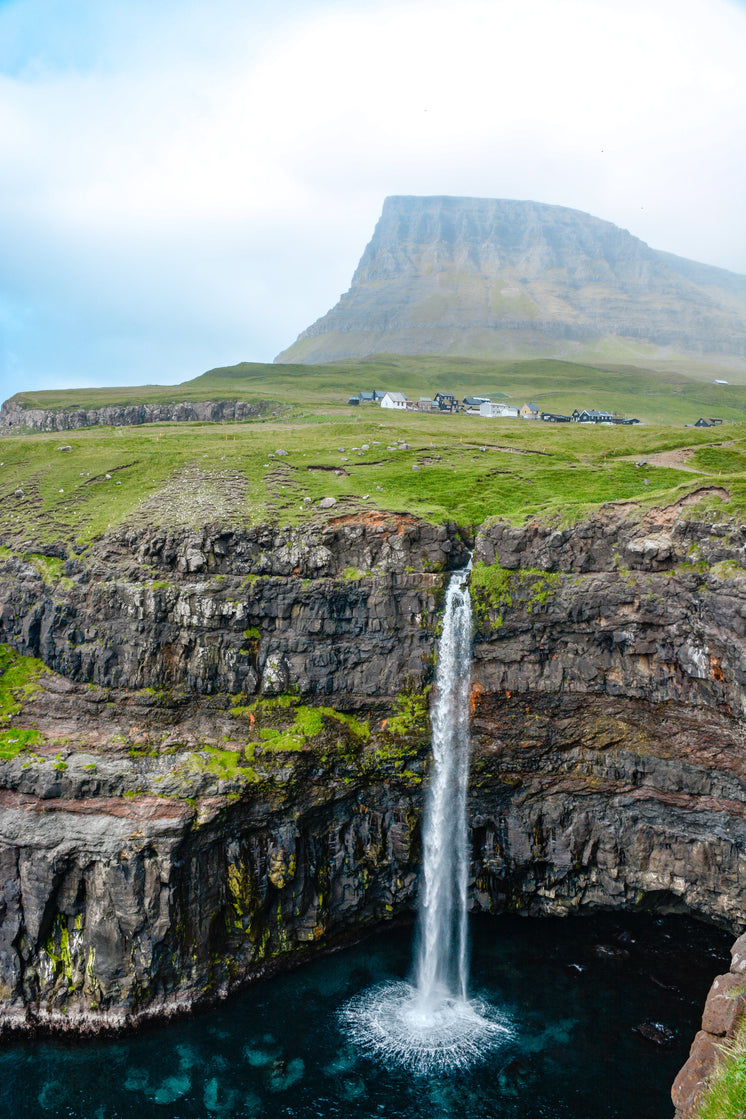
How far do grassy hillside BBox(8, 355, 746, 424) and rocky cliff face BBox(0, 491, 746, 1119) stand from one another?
233ft

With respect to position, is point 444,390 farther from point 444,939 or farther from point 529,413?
point 444,939

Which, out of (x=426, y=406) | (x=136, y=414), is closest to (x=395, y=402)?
(x=426, y=406)

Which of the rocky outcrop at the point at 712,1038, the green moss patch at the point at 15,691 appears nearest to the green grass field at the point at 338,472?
the green moss patch at the point at 15,691

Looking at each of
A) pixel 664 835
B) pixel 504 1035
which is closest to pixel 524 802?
pixel 664 835

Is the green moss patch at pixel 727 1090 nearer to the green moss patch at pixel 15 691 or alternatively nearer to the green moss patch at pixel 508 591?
the green moss patch at pixel 508 591

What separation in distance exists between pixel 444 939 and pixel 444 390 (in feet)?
491

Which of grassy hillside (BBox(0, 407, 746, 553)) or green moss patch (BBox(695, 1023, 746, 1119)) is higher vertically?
grassy hillside (BBox(0, 407, 746, 553))

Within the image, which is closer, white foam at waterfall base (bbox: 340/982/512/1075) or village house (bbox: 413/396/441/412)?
white foam at waterfall base (bbox: 340/982/512/1075)

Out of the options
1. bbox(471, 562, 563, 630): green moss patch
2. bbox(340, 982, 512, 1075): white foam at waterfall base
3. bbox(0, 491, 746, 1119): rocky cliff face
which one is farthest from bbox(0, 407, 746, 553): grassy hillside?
bbox(340, 982, 512, 1075): white foam at waterfall base

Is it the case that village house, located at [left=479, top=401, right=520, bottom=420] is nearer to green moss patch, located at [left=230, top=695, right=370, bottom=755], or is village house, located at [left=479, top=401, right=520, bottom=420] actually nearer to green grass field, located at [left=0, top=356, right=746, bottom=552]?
green grass field, located at [left=0, top=356, right=746, bottom=552]

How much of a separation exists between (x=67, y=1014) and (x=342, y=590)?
26828 mm

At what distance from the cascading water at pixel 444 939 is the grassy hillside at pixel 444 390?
245ft

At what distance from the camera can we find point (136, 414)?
11731 centimetres

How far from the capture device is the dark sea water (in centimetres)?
3045
